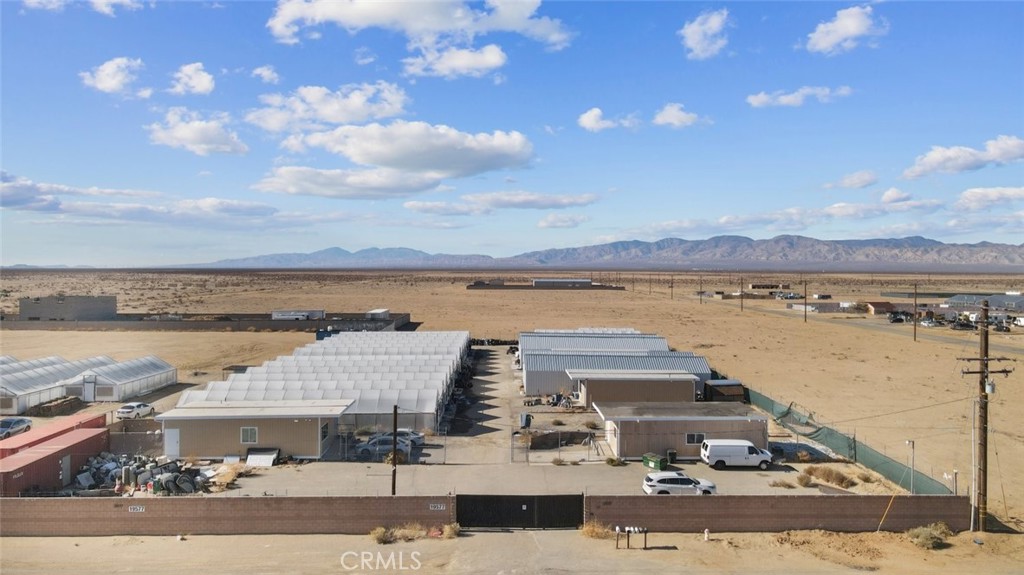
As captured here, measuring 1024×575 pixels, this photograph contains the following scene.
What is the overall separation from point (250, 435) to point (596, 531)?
52.9ft

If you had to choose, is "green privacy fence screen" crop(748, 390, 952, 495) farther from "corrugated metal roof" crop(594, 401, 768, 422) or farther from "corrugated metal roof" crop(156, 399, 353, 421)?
"corrugated metal roof" crop(156, 399, 353, 421)

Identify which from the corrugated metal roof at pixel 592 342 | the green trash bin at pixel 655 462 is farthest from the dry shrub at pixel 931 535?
the corrugated metal roof at pixel 592 342

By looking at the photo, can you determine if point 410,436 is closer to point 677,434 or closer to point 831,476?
point 677,434

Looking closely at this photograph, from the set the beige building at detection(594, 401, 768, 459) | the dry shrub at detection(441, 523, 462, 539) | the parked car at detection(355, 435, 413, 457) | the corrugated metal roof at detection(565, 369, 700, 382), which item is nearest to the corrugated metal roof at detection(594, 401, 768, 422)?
the beige building at detection(594, 401, 768, 459)

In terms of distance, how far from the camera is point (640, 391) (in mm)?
36938

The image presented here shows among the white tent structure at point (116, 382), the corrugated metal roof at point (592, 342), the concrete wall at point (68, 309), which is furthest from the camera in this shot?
the concrete wall at point (68, 309)

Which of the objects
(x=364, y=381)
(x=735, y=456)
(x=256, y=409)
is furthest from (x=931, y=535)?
(x=256, y=409)

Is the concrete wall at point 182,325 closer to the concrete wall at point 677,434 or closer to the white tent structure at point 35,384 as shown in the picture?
the white tent structure at point 35,384

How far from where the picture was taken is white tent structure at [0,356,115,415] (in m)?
36.1

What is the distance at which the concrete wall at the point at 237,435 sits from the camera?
93.6 feet

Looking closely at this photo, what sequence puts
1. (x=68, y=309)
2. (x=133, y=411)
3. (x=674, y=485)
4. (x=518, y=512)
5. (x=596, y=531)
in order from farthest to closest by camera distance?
(x=68, y=309) < (x=133, y=411) < (x=674, y=485) < (x=518, y=512) < (x=596, y=531)

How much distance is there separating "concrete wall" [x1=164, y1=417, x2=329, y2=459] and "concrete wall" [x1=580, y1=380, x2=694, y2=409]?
1578cm

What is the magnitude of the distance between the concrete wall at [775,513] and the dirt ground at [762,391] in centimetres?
41

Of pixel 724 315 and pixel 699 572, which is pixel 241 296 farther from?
pixel 699 572
